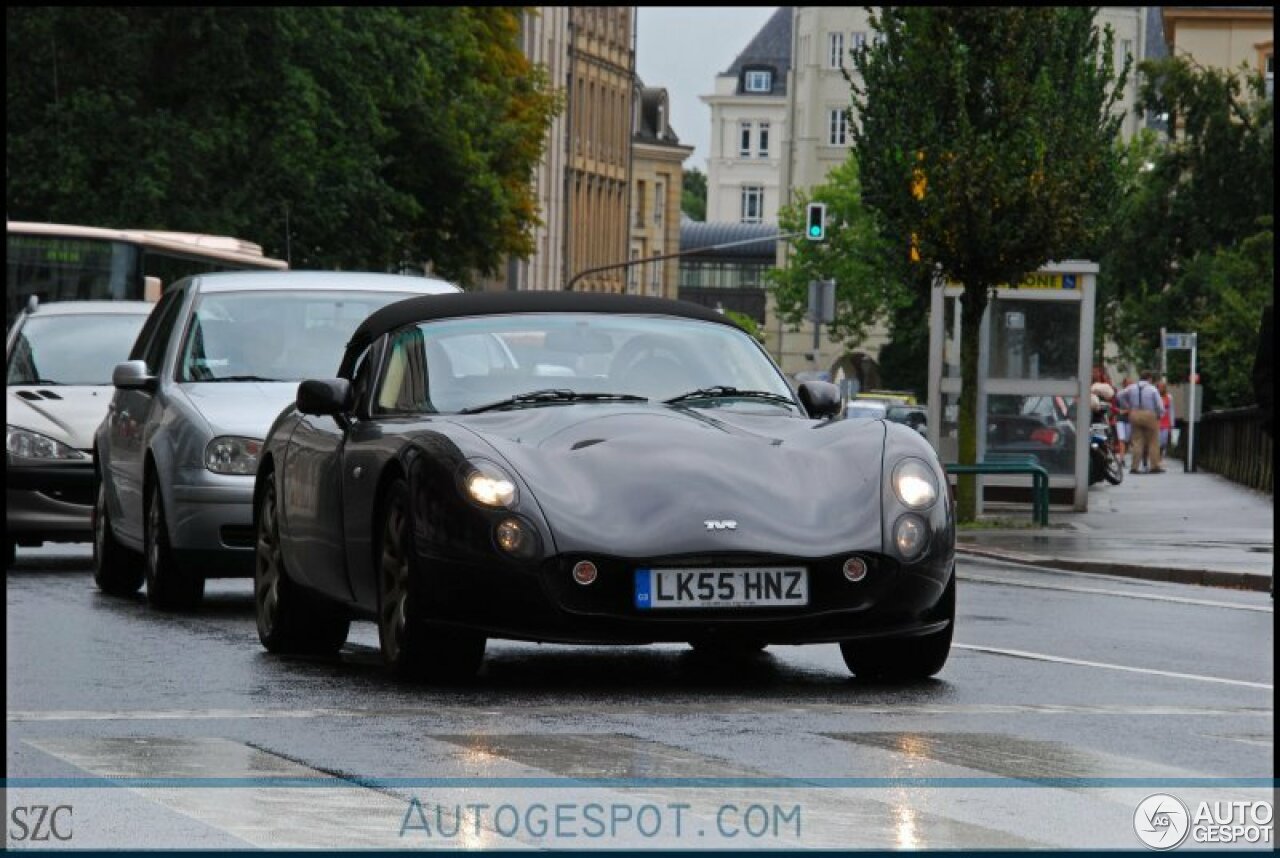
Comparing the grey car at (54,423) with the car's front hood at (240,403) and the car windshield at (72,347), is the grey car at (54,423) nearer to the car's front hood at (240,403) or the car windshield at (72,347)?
the car windshield at (72,347)

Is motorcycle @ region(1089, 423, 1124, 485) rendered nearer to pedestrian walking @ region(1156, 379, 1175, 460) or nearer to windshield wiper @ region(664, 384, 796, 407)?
pedestrian walking @ region(1156, 379, 1175, 460)

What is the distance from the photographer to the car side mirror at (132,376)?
14.9 metres

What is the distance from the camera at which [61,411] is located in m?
18.5

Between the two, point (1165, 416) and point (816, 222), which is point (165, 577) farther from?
point (1165, 416)

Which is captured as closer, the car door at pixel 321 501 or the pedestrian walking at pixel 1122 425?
the car door at pixel 321 501

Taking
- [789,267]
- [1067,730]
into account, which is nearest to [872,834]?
[1067,730]

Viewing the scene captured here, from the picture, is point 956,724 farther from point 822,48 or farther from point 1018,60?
point 822,48

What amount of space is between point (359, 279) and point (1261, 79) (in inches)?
2505

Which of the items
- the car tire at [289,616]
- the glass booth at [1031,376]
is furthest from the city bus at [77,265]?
the car tire at [289,616]

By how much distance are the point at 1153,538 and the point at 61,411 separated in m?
10.9

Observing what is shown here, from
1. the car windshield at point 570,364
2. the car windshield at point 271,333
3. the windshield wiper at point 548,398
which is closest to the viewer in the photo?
the windshield wiper at point 548,398

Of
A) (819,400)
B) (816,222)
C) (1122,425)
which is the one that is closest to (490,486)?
(819,400)

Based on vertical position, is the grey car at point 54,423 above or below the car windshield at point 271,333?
below

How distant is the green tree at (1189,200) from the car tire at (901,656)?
61926 millimetres
